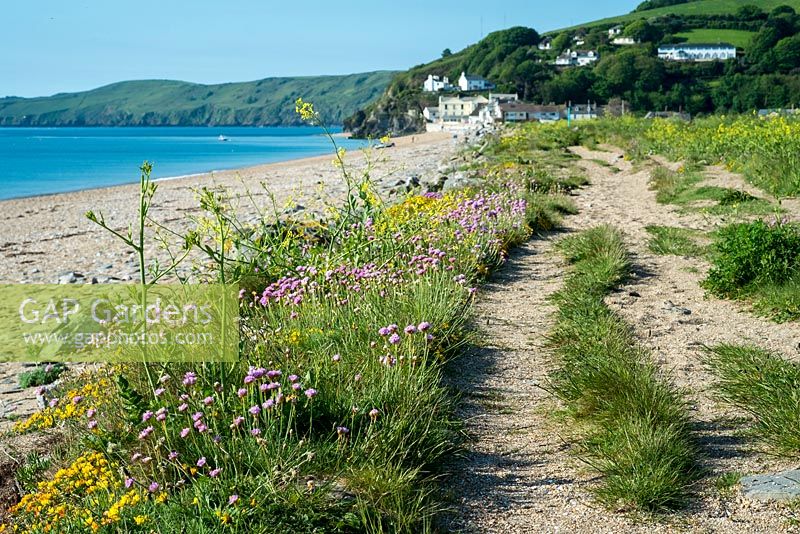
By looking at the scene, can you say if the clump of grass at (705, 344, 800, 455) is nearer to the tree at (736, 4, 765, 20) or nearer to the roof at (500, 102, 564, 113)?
the roof at (500, 102, 564, 113)

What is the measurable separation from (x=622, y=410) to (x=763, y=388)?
1.05 metres

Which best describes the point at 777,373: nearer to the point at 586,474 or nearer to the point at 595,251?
the point at 586,474

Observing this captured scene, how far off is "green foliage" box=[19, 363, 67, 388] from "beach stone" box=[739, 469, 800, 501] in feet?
16.9

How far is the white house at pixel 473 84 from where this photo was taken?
138m

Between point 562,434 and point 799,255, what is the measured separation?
4.17 m

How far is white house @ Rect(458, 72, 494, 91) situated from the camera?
138 m

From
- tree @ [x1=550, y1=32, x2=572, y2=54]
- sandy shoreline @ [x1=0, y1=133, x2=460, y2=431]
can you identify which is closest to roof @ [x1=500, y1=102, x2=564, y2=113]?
tree @ [x1=550, y1=32, x2=572, y2=54]

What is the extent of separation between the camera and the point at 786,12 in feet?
455

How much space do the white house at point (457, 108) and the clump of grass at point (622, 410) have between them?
365ft

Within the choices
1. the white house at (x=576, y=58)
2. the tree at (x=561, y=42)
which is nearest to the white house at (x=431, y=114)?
the white house at (x=576, y=58)

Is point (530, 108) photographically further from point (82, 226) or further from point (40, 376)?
point (40, 376)

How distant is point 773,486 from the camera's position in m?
3.47

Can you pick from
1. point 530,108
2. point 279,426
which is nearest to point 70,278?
point 279,426

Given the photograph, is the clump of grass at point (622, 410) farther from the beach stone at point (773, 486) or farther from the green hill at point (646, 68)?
the green hill at point (646, 68)
